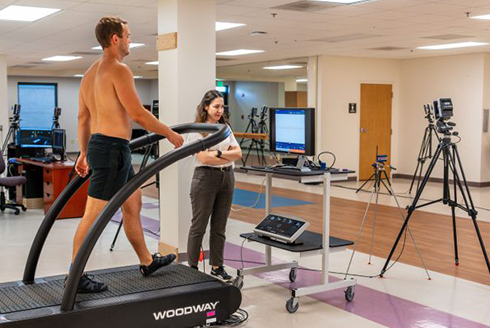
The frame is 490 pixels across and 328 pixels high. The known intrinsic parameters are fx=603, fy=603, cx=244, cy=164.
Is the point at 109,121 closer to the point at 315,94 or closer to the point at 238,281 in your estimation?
the point at 238,281

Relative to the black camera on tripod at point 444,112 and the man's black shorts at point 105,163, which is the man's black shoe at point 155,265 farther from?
the black camera on tripod at point 444,112

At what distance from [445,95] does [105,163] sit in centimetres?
966

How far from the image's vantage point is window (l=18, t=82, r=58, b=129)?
740 inches

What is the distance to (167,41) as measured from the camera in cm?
545

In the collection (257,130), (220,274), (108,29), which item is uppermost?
(108,29)

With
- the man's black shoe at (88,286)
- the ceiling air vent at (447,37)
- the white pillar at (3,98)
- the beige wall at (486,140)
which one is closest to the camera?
the man's black shoe at (88,286)

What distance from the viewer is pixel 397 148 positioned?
41.7 feet

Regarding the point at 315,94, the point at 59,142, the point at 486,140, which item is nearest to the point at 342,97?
the point at 315,94

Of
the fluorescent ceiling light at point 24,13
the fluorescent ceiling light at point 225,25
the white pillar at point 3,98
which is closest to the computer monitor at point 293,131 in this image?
the fluorescent ceiling light at point 225,25

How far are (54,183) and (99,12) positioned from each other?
236 cm

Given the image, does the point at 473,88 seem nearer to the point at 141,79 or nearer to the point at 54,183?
the point at 54,183

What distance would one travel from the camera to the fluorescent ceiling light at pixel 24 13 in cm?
679

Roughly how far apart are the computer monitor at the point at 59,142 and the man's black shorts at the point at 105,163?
525 cm

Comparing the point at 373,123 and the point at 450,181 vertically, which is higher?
the point at 373,123
